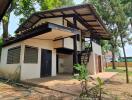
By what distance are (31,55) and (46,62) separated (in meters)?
1.57

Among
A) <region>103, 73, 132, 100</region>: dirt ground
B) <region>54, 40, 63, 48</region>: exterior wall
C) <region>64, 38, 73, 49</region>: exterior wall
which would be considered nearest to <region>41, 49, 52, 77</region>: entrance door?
<region>54, 40, 63, 48</region>: exterior wall

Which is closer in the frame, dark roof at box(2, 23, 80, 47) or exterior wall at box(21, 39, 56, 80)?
dark roof at box(2, 23, 80, 47)

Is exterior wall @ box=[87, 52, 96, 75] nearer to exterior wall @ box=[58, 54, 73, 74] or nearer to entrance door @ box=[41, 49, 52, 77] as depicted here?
exterior wall @ box=[58, 54, 73, 74]

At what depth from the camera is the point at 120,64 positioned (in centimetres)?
4378

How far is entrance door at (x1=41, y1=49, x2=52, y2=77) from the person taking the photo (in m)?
12.6

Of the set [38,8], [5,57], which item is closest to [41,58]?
[5,57]

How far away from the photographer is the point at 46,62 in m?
12.9

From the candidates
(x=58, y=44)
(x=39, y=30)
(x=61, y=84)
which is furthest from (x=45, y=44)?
(x=61, y=84)

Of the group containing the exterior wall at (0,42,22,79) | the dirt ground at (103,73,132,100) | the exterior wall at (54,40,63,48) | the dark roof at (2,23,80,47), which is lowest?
the dirt ground at (103,73,132,100)

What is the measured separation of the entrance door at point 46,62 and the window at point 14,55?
1746 millimetres

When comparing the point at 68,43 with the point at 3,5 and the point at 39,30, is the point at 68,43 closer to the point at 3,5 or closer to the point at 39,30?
the point at 39,30

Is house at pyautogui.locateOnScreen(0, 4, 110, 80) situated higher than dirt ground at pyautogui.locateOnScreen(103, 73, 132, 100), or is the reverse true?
house at pyautogui.locateOnScreen(0, 4, 110, 80)

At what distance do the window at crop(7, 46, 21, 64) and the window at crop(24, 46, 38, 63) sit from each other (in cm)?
57

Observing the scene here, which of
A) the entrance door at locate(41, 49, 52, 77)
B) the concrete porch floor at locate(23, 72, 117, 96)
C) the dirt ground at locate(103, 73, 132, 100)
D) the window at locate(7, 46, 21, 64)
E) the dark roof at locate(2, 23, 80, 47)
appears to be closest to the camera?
the dirt ground at locate(103, 73, 132, 100)
